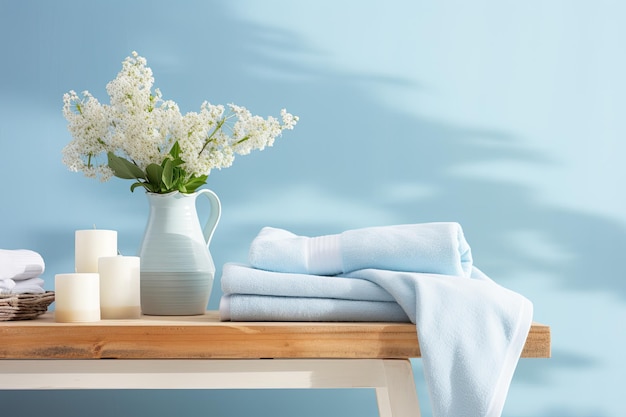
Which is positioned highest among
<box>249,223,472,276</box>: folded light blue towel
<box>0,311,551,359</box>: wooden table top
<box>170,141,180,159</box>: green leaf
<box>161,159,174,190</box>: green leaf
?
<box>170,141,180,159</box>: green leaf

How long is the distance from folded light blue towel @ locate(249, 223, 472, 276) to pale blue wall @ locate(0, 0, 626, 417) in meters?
0.65

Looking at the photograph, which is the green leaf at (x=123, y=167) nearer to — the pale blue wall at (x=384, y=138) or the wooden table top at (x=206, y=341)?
the wooden table top at (x=206, y=341)

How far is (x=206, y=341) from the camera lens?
0.97 m

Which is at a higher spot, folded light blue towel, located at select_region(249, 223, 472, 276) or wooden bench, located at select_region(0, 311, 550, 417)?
folded light blue towel, located at select_region(249, 223, 472, 276)

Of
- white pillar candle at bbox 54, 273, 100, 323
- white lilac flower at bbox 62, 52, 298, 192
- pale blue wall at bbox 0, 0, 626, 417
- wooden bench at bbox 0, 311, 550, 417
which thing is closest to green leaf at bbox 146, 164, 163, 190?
white lilac flower at bbox 62, 52, 298, 192

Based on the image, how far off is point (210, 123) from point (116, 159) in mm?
173

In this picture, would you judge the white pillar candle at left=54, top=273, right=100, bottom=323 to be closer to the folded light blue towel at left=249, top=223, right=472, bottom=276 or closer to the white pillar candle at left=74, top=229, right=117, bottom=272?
the white pillar candle at left=74, top=229, right=117, bottom=272

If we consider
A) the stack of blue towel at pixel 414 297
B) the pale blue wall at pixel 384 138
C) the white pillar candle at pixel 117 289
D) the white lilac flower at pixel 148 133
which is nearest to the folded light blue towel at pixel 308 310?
the stack of blue towel at pixel 414 297

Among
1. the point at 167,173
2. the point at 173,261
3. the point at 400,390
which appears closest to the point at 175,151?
the point at 167,173

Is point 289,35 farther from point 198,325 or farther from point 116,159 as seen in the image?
point 198,325

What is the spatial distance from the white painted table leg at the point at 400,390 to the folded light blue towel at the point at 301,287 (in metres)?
0.10

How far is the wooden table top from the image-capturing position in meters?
0.97

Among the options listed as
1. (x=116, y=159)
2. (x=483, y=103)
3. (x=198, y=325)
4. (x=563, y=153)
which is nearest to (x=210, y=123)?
(x=116, y=159)

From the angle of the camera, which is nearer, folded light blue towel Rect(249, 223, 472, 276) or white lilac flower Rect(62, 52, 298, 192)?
folded light blue towel Rect(249, 223, 472, 276)
